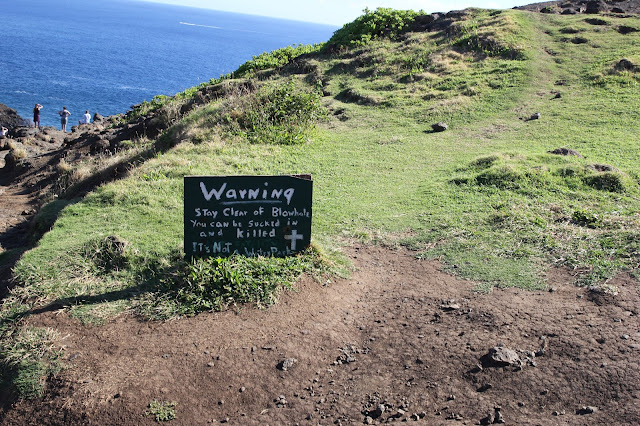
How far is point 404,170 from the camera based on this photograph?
11.2 m

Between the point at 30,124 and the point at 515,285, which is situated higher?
the point at 515,285

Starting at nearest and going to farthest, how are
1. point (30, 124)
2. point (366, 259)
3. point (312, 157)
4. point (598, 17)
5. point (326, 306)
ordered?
point (326, 306)
point (366, 259)
point (312, 157)
point (598, 17)
point (30, 124)

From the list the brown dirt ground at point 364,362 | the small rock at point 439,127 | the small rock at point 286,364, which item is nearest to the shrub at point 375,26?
the small rock at point 439,127

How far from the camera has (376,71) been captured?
18.9 metres

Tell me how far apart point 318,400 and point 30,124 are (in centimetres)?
3072

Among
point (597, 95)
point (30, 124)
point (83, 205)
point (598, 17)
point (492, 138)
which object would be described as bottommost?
point (30, 124)

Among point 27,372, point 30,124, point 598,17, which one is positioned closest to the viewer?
point 27,372

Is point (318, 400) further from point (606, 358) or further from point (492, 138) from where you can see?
point (492, 138)

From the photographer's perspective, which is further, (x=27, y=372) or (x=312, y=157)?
(x=312, y=157)

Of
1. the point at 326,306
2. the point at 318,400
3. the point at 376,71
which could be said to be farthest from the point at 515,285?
the point at 376,71

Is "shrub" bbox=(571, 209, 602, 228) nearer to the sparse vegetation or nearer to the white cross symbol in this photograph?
the white cross symbol

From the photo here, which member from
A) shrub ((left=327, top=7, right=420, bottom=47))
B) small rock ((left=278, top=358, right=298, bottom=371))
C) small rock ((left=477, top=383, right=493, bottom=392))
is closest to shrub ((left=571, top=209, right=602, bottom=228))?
small rock ((left=477, top=383, right=493, bottom=392))

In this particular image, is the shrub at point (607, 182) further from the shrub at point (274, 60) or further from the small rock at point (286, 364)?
the shrub at point (274, 60)

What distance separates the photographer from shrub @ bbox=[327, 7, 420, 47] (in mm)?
21859
